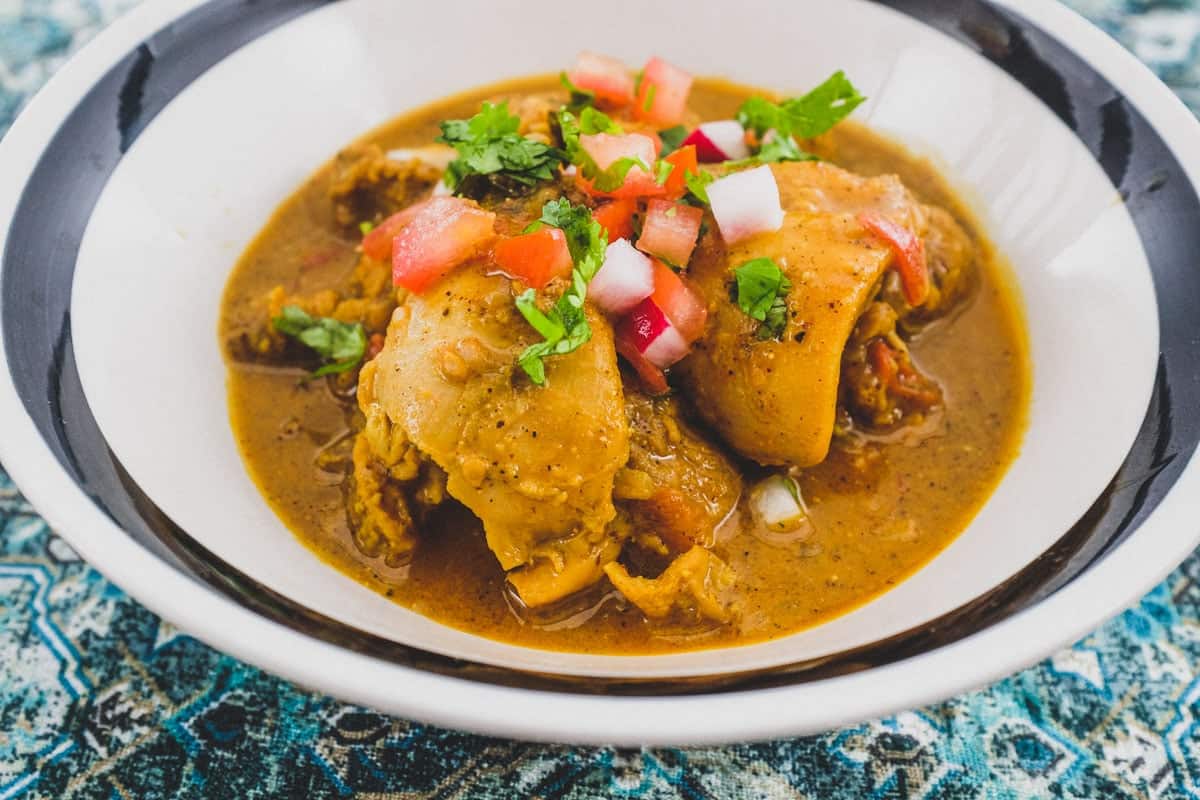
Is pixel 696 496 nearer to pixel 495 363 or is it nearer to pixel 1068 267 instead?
pixel 495 363

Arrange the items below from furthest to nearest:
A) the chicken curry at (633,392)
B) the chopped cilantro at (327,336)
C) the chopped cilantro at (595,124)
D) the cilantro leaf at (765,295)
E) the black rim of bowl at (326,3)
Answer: the chopped cilantro at (327,336)
the chopped cilantro at (595,124)
the cilantro leaf at (765,295)
the chicken curry at (633,392)
the black rim of bowl at (326,3)

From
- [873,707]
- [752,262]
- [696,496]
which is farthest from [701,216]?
[873,707]

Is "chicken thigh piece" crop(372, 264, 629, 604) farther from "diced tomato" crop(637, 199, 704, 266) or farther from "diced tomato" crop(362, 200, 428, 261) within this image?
"diced tomato" crop(362, 200, 428, 261)

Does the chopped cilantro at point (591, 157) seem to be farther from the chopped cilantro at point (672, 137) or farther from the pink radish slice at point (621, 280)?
the chopped cilantro at point (672, 137)

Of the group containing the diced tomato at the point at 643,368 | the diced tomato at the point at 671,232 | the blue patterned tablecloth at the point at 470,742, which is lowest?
the blue patterned tablecloth at the point at 470,742

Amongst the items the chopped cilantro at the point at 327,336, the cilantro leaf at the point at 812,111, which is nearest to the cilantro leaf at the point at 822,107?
the cilantro leaf at the point at 812,111

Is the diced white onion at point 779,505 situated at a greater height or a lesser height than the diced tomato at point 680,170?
lesser

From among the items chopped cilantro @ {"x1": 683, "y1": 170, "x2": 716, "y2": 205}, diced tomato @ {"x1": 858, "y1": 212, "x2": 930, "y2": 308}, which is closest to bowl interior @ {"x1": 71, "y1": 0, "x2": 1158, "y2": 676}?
diced tomato @ {"x1": 858, "y1": 212, "x2": 930, "y2": 308}
